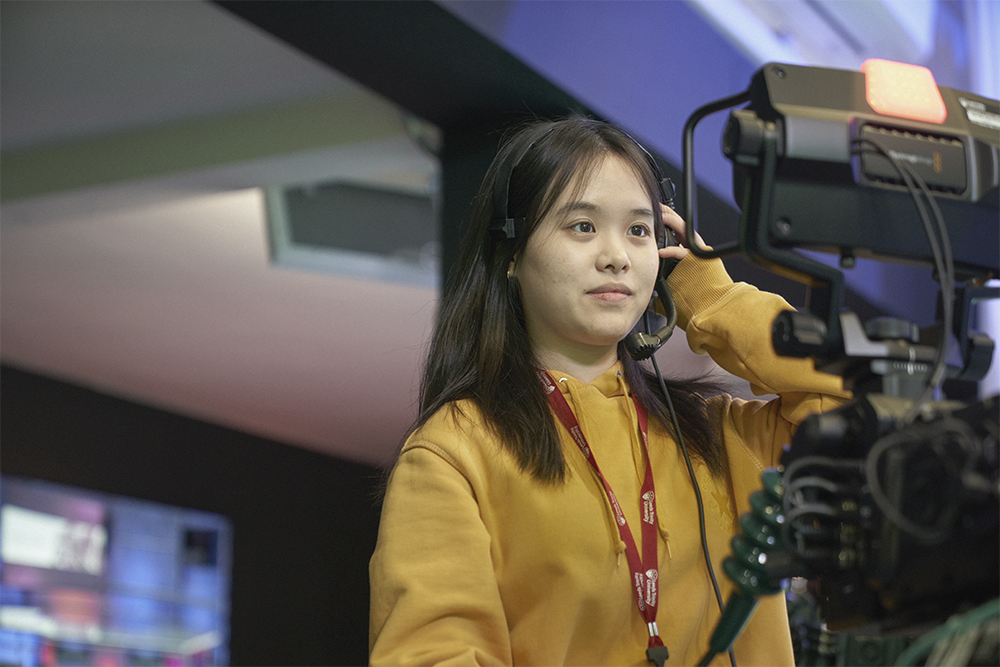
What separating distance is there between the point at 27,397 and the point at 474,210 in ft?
17.1

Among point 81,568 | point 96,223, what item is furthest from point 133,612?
point 96,223

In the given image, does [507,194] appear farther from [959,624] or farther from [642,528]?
[959,624]

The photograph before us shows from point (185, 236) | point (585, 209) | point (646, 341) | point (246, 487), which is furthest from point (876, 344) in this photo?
point (246, 487)

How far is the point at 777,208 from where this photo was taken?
81 centimetres

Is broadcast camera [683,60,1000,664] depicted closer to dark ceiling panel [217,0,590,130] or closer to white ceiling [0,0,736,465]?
white ceiling [0,0,736,465]

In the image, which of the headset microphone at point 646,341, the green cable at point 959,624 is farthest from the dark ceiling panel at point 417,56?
the green cable at point 959,624

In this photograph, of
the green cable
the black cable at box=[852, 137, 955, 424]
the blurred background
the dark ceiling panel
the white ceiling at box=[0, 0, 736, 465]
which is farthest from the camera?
the white ceiling at box=[0, 0, 736, 465]

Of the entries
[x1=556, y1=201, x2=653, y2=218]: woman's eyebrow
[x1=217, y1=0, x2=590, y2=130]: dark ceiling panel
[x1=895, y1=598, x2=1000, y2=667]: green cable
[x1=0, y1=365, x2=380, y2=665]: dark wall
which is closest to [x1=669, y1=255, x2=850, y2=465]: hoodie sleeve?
[x1=556, y1=201, x2=653, y2=218]: woman's eyebrow

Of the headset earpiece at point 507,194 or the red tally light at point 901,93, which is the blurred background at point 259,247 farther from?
the red tally light at point 901,93

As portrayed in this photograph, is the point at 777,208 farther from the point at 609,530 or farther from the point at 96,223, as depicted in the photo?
the point at 96,223

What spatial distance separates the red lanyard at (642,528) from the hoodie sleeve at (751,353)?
5.6 inches

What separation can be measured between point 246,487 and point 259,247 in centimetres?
304

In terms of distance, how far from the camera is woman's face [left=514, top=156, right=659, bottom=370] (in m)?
1.21

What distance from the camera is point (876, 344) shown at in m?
0.79
